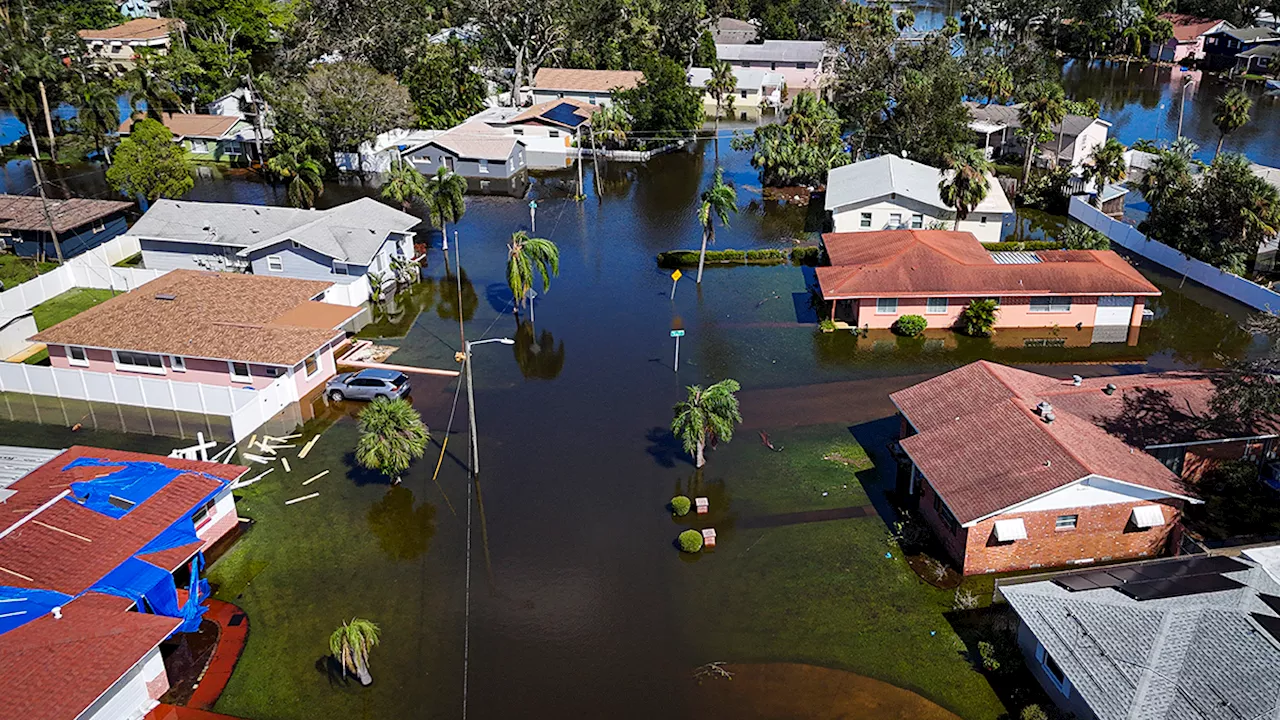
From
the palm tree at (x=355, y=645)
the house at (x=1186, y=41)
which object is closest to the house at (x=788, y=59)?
the house at (x=1186, y=41)

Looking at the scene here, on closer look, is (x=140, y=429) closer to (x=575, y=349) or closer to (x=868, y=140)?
(x=575, y=349)

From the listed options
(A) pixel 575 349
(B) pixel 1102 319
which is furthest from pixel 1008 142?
(A) pixel 575 349

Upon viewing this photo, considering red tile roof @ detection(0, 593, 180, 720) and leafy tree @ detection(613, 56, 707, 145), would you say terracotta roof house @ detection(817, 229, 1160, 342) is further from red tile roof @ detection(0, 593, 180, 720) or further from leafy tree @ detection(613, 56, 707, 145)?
leafy tree @ detection(613, 56, 707, 145)

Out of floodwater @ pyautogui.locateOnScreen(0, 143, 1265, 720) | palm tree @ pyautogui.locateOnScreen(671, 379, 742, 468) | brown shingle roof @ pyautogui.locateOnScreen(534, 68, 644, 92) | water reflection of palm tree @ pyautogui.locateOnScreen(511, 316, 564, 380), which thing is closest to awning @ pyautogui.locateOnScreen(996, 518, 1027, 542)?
floodwater @ pyautogui.locateOnScreen(0, 143, 1265, 720)

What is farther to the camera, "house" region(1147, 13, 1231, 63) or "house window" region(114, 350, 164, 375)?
"house" region(1147, 13, 1231, 63)

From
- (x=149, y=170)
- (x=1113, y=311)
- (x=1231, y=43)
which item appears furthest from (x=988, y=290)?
(x=1231, y=43)

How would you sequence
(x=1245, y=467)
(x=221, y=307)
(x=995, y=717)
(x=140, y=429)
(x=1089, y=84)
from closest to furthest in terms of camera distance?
(x=995, y=717) < (x=1245, y=467) < (x=140, y=429) < (x=221, y=307) < (x=1089, y=84)
